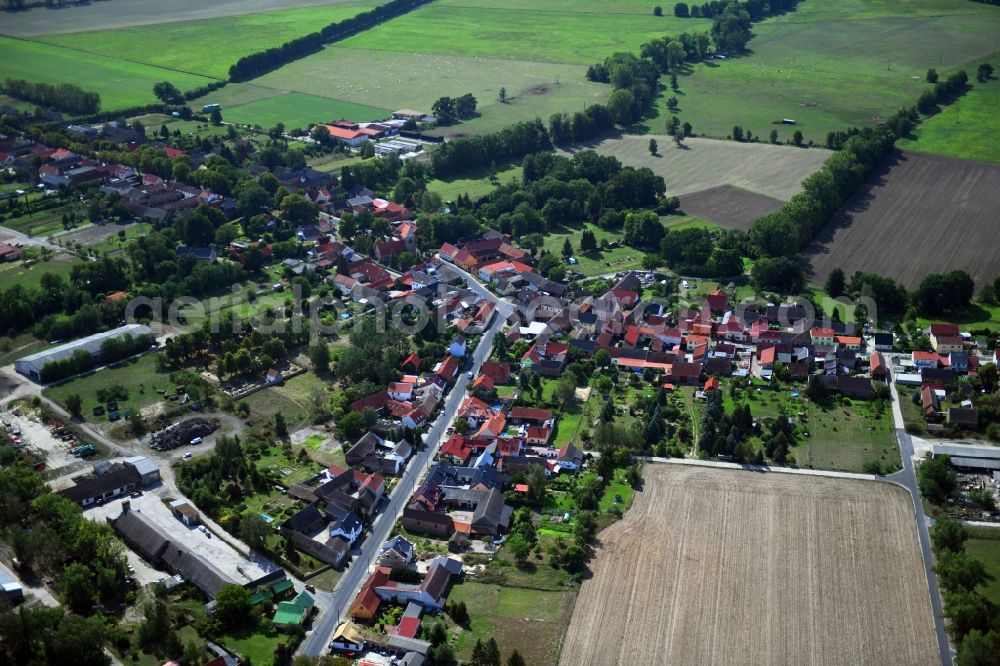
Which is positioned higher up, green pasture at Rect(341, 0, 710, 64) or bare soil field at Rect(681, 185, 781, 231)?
green pasture at Rect(341, 0, 710, 64)

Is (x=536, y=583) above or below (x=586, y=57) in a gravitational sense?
below

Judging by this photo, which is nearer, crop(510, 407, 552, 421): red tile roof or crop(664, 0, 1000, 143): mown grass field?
crop(510, 407, 552, 421): red tile roof

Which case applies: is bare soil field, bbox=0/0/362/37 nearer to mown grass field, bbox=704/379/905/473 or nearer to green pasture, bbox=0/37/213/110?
green pasture, bbox=0/37/213/110

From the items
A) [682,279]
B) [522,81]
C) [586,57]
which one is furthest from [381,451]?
[586,57]

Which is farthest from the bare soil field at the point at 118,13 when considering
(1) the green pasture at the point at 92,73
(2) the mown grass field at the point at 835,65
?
(2) the mown grass field at the point at 835,65

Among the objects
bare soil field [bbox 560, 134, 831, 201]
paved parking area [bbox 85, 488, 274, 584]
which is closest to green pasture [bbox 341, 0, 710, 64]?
bare soil field [bbox 560, 134, 831, 201]

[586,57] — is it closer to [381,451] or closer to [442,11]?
[442,11]
